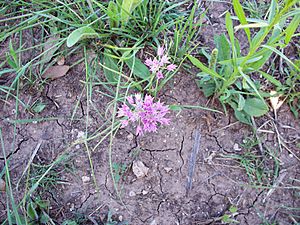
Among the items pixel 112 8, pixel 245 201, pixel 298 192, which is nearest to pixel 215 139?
pixel 245 201

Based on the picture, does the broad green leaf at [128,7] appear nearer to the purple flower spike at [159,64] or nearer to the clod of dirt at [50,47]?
the purple flower spike at [159,64]

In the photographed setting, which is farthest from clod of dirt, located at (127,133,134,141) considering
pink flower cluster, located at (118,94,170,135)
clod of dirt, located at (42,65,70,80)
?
clod of dirt, located at (42,65,70,80)

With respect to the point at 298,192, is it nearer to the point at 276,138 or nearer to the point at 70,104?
the point at 276,138

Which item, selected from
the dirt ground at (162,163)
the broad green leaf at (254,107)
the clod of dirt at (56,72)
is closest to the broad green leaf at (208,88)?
the dirt ground at (162,163)

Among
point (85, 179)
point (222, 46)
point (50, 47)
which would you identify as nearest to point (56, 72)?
point (50, 47)

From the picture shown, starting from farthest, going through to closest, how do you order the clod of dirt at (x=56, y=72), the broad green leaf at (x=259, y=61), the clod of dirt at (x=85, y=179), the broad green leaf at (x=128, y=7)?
the clod of dirt at (x=56, y=72), the clod of dirt at (x=85, y=179), the broad green leaf at (x=128, y=7), the broad green leaf at (x=259, y=61)

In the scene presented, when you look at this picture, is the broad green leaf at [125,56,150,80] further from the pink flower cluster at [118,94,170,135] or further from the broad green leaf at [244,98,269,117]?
the broad green leaf at [244,98,269,117]
